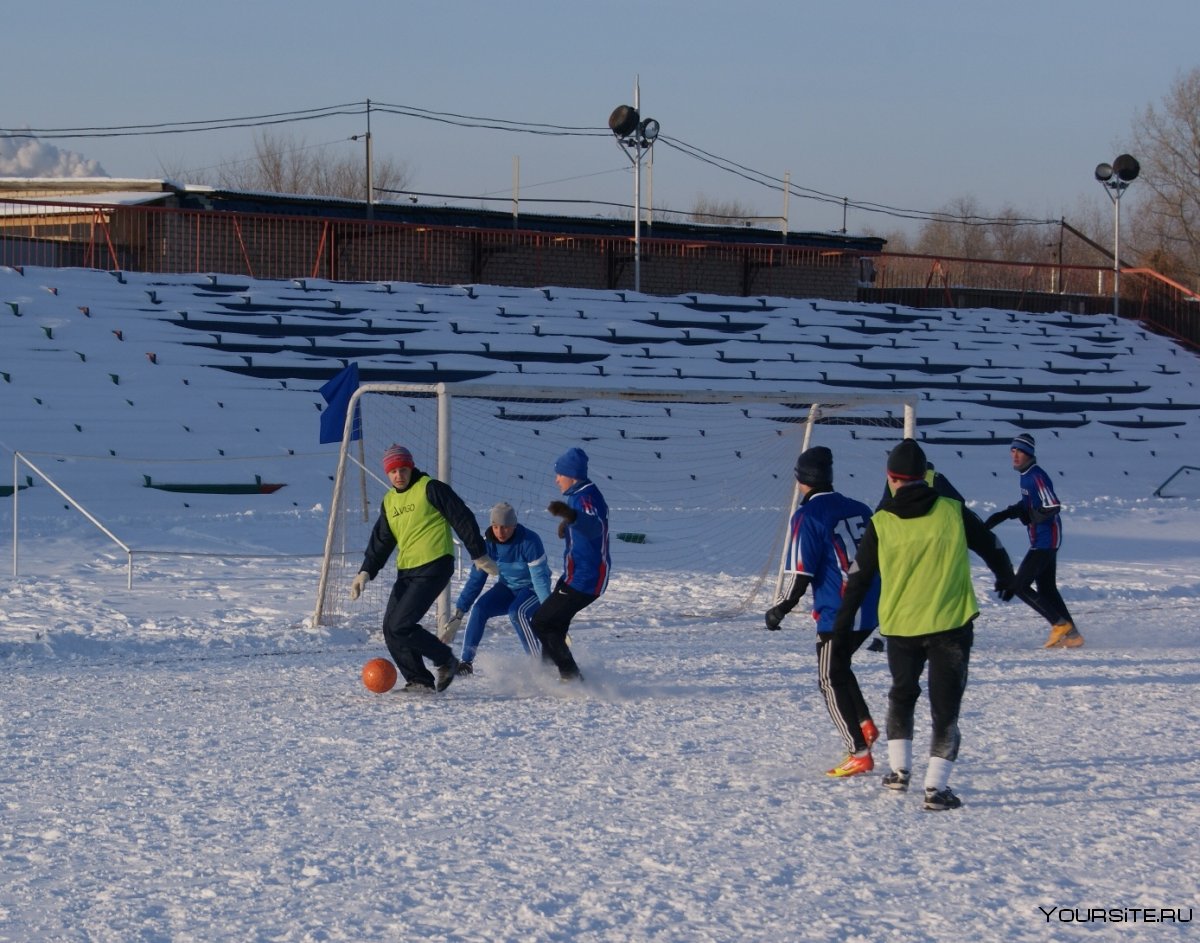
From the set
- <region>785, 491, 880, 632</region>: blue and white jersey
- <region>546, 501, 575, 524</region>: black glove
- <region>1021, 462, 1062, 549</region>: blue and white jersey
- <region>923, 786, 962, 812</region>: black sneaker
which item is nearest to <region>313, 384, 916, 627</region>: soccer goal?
<region>1021, 462, 1062, 549</region>: blue and white jersey

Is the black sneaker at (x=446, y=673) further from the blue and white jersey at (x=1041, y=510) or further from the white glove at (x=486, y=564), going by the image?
the blue and white jersey at (x=1041, y=510)

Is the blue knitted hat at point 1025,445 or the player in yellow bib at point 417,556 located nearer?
the player in yellow bib at point 417,556

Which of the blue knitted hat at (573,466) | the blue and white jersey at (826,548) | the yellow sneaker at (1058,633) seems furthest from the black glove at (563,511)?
the yellow sneaker at (1058,633)

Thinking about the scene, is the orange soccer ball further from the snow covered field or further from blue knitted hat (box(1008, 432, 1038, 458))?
blue knitted hat (box(1008, 432, 1038, 458))

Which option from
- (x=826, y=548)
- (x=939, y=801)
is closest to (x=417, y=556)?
(x=826, y=548)

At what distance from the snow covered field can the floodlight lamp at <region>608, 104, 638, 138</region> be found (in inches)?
682

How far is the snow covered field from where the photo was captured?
446cm

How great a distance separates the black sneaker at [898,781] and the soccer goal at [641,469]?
5.52m

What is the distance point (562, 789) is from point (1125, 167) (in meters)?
28.9

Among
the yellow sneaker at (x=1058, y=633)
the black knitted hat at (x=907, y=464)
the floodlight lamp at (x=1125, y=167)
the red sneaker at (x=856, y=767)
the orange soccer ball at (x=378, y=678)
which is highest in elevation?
the floodlight lamp at (x=1125, y=167)

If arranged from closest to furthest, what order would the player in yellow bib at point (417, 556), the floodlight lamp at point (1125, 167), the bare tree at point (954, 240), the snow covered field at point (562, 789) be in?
the snow covered field at point (562, 789)
the player in yellow bib at point (417, 556)
the floodlight lamp at point (1125, 167)
the bare tree at point (954, 240)

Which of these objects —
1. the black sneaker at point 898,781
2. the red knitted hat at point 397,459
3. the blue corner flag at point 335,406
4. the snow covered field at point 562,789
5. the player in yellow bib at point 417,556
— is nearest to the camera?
the snow covered field at point 562,789

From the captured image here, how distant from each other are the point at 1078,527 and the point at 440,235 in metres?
14.8

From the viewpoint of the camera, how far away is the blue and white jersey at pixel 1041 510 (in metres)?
10.7
